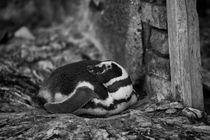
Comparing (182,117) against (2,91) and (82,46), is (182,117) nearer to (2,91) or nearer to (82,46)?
(2,91)

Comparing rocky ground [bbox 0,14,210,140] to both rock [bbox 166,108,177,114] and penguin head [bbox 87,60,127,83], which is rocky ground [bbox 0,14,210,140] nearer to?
rock [bbox 166,108,177,114]

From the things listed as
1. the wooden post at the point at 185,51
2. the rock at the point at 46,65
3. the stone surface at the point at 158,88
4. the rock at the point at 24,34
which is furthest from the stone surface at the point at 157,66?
the rock at the point at 24,34

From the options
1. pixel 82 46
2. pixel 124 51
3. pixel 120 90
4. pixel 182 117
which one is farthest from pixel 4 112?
pixel 82 46

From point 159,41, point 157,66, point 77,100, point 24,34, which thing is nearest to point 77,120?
point 77,100

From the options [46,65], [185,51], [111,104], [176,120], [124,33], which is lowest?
[176,120]

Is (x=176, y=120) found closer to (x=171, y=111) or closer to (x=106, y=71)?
(x=171, y=111)

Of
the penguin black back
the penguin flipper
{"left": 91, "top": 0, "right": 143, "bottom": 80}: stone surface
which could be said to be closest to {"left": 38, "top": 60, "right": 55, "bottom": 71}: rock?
{"left": 91, "top": 0, "right": 143, "bottom": 80}: stone surface

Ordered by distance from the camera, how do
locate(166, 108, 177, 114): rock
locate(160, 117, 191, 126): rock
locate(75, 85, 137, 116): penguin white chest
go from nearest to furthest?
locate(160, 117, 191, 126): rock → locate(166, 108, 177, 114): rock → locate(75, 85, 137, 116): penguin white chest
